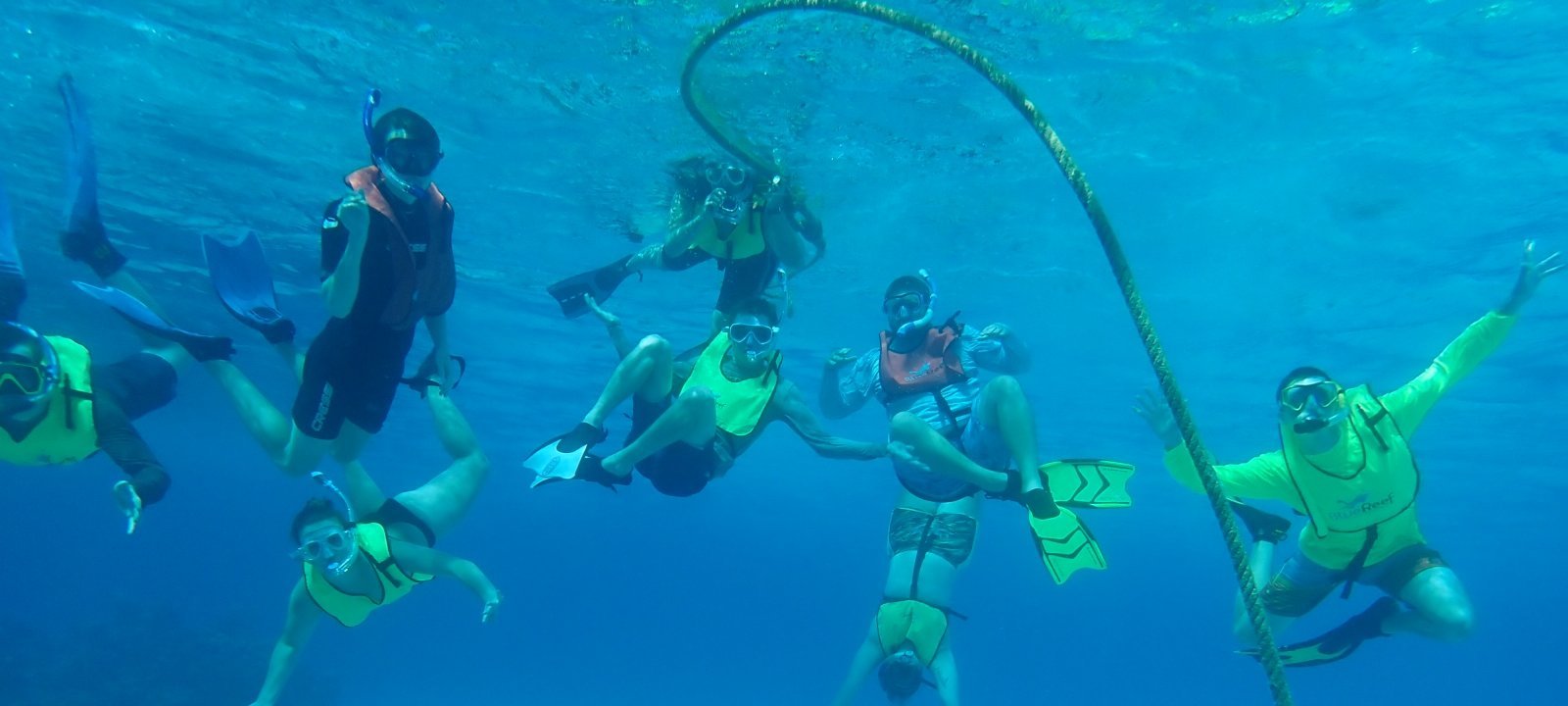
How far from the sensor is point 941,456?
7.21 m

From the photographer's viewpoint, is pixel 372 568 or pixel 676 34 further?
pixel 676 34

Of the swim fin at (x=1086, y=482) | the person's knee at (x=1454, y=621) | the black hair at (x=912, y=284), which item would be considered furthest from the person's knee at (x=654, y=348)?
the person's knee at (x=1454, y=621)

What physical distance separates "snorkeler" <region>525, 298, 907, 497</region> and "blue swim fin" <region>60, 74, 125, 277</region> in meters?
4.33

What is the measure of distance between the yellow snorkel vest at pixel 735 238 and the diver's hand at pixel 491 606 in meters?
4.57

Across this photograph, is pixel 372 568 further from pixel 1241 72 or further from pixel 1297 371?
pixel 1241 72

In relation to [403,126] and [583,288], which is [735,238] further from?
[403,126]

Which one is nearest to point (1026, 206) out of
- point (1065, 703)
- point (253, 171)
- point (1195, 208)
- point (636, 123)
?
point (1195, 208)

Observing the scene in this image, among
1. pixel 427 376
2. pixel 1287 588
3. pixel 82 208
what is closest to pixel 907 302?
pixel 1287 588

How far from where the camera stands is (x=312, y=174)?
591 inches

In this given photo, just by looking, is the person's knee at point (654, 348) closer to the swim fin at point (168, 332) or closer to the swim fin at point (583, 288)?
the swim fin at point (583, 288)

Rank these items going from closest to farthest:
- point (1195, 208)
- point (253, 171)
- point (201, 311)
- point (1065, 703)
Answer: point (1195, 208) < point (253, 171) < point (201, 311) < point (1065, 703)

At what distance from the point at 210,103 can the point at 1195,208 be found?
16.2 meters

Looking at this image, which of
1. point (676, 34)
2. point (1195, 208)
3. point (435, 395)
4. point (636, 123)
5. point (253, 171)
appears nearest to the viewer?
point (435, 395)

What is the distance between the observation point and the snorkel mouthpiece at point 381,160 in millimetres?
5262
